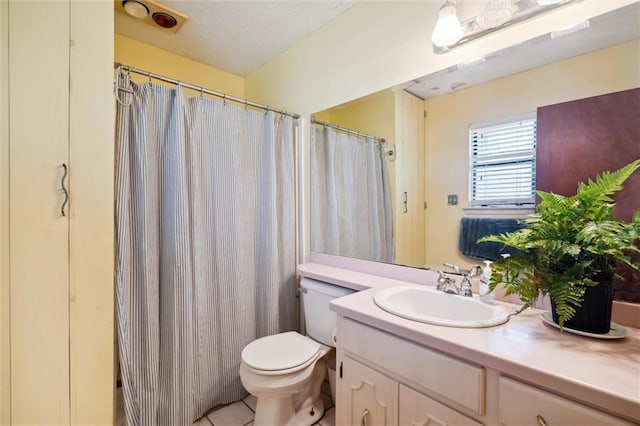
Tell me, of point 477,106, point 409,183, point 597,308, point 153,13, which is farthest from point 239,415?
point 153,13

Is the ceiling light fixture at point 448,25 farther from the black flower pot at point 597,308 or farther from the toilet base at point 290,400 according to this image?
the toilet base at point 290,400

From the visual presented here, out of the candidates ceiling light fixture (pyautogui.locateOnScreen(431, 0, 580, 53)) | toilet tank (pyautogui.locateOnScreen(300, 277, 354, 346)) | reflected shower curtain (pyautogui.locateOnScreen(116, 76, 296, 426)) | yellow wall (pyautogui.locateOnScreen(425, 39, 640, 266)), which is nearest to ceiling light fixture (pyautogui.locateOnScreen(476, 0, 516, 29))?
ceiling light fixture (pyautogui.locateOnScreen(431, 0, 580, 53))

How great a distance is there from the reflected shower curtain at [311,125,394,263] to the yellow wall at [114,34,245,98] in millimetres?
1096

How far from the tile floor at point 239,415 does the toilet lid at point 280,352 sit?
0.43m

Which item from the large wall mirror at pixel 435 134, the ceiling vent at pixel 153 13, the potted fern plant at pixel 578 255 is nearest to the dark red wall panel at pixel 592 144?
the large wall mirror at pixel 435 134

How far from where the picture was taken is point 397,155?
1.60 m

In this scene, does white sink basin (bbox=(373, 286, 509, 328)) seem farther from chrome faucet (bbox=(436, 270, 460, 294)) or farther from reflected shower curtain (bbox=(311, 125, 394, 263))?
reflected shower curtain (bbox=(311, 125, 394, 263))

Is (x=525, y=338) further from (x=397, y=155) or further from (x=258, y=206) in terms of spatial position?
(x=258, y=206)

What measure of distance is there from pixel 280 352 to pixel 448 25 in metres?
1.77

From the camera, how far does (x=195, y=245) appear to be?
5.20ft

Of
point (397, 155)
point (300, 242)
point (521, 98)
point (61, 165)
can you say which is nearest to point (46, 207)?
point (61, 165)

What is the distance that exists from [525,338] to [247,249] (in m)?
1.49

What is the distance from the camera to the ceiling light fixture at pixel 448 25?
1.22 metres

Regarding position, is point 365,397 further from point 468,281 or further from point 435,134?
point 435,134
